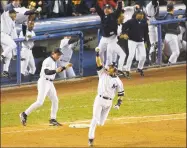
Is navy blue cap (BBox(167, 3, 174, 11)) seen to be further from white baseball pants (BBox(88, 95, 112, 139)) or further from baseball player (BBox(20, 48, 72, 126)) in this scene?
white baseball pants (BBox(88, 95, 112, 139))

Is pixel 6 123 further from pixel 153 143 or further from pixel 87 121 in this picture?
pixel 153 143

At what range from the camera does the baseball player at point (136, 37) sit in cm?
2270

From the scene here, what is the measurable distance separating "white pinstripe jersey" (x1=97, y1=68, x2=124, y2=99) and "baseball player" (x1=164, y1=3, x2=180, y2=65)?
8152 millimetres

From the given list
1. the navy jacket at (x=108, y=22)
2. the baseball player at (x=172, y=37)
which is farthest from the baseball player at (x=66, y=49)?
the baseball player at (x=172, y=37)

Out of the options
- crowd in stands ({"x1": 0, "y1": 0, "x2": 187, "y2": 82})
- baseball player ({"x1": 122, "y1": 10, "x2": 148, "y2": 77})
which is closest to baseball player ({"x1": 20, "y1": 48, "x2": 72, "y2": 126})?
crowd in stands ({"x1": 0, "y1": 0, "x2": 187, "y2": 82})

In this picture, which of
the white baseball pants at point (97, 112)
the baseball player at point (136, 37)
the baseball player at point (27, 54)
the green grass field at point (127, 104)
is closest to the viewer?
the white baseball pants at point (97, 112)

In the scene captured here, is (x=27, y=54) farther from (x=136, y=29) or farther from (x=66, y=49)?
(x=136, y=29)

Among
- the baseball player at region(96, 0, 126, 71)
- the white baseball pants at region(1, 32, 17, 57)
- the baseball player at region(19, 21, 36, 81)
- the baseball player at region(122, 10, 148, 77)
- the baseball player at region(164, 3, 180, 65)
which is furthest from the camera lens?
the baseball player at region(164, 3, 180, 65)

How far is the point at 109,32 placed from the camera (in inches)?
882

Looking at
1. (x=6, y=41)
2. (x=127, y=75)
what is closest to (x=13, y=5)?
(x=6, y=41)

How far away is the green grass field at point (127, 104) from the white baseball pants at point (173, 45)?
1.60 metres

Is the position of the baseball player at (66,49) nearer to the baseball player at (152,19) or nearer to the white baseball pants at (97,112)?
the baseball player at (152,19)

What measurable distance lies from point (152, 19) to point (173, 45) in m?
1.00

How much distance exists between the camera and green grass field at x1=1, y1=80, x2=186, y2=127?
20.4 metres
